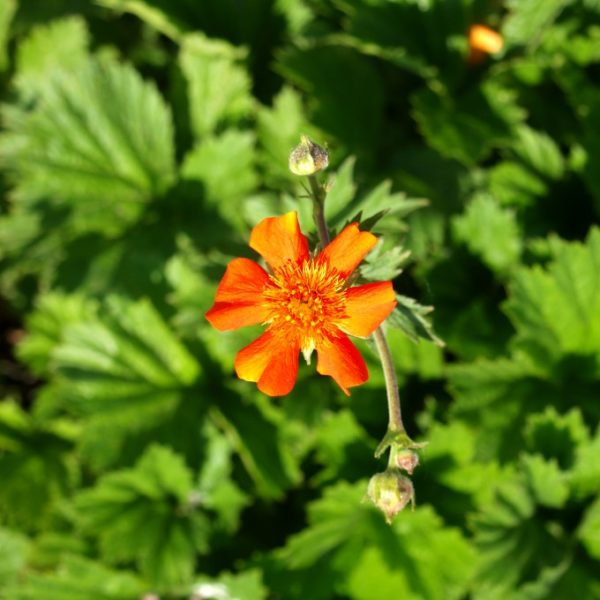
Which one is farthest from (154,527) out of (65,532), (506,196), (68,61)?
(68,61)

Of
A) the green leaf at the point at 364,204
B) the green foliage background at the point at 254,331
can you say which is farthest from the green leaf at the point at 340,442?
the green leaf at the point at 364,204

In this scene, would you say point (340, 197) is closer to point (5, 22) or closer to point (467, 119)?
point (467, 119)

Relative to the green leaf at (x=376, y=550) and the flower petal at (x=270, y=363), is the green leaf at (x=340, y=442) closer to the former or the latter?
the green leaf at (x=376, y=550)

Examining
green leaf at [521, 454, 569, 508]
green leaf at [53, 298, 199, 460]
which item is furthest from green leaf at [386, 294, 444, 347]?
green leaf at [53, 298, 199, 460]

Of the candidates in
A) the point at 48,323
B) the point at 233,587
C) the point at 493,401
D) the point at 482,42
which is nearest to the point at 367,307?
the point at 493,401

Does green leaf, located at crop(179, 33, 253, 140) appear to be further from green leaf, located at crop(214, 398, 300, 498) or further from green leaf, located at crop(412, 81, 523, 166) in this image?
green leaf, located at crop(214, 398, 300, 498)

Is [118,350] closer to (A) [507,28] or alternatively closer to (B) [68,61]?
(B) [68,61]
